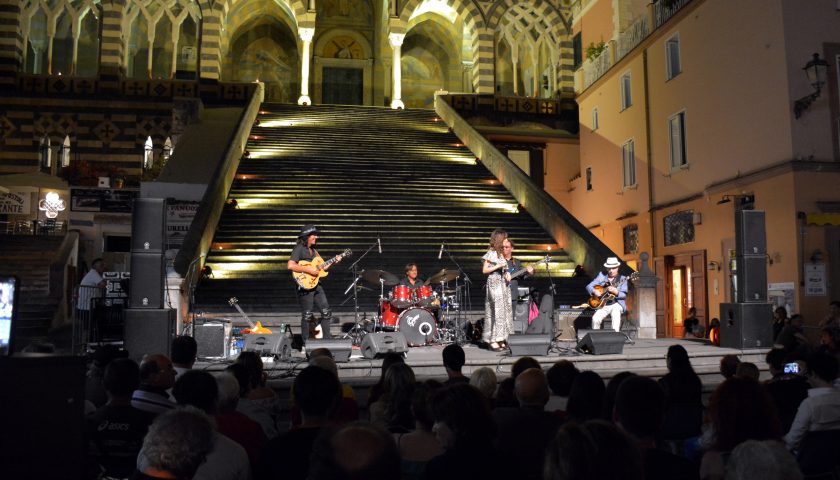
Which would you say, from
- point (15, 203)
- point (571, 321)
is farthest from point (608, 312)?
point (15, 203)

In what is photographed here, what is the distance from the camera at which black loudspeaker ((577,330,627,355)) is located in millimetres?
9609

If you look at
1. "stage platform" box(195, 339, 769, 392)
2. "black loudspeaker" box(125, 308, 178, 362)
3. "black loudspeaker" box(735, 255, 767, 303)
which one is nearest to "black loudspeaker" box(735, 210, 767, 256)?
"black loudspeaker" box(735, 255, 767, 303)

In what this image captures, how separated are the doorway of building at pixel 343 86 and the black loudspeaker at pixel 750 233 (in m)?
24.6

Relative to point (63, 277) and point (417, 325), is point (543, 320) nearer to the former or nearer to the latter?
point (417, 325)

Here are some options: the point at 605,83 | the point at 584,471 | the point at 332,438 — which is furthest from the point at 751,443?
the point at 605,83

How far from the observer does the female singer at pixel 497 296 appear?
33.1ft

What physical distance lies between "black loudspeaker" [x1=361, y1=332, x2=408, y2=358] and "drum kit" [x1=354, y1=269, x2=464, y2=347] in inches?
59.6

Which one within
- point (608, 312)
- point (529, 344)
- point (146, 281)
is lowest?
point (529, 344)

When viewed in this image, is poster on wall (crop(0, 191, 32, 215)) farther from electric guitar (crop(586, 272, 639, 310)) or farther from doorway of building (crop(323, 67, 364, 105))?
electric guitar (crop(586, 272, 639, 310))

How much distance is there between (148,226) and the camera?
9.11 metres

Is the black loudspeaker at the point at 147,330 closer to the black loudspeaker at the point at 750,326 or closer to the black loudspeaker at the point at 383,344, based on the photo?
the black loudspeaker at the point at 383,344

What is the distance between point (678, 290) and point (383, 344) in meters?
12.3

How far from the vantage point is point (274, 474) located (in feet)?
11.1

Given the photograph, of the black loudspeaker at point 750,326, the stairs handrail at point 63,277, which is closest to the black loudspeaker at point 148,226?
the stairs handrail at point 63,277
